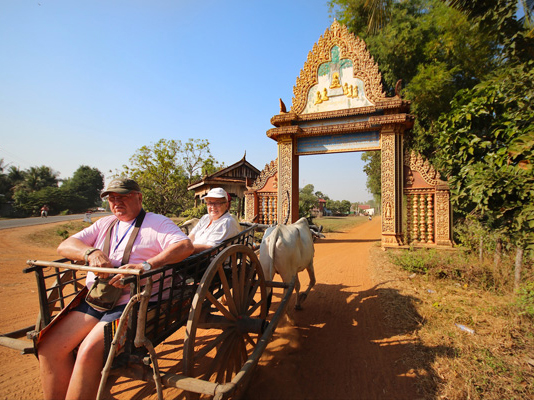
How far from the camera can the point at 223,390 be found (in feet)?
4.91

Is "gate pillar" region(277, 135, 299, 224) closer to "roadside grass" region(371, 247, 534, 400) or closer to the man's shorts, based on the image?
"roadside grass" region(371, 247, 534, 400)

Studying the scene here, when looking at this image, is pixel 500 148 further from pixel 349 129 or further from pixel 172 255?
pixel 349 129

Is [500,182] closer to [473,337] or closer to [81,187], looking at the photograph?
[473,337]

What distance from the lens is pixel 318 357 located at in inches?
118

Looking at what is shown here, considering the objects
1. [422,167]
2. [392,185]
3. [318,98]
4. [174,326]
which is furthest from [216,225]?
[318,98]

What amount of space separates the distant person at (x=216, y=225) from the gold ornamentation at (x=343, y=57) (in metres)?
7.75

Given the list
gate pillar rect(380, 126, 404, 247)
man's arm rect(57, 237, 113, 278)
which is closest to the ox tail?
man's arm rect(57, 237, 113, 278)

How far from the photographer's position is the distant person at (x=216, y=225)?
9.31 feet

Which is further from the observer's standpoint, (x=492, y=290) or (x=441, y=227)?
(x=441, y=227)

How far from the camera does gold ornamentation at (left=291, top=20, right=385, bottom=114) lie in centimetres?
914

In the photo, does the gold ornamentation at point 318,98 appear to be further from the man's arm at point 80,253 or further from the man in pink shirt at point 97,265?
the man's arm at point 80,253

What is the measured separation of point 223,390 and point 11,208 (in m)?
41.2

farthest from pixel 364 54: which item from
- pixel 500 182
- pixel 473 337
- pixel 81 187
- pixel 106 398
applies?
pixel 81 187

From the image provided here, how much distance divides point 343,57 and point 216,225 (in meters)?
9.05
